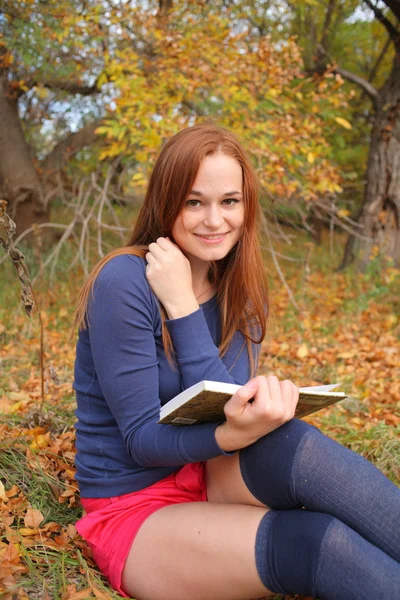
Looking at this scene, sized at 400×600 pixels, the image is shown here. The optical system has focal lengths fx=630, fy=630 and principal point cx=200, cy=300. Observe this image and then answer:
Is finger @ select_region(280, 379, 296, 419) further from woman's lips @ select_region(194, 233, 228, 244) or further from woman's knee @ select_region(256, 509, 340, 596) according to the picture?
woman's lips @ select_region(194, 233, 228, 244)

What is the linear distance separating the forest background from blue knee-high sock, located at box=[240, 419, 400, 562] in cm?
55

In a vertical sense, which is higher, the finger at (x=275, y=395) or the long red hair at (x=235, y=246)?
the long red hair at (x=235, y=246)

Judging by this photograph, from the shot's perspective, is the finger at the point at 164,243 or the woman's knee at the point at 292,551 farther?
the finger at the point at 164,243

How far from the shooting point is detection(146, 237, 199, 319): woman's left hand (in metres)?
1.81

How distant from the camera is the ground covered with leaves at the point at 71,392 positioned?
1890mm

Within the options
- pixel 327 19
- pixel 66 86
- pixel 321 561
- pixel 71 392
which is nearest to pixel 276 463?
pixel 321 561

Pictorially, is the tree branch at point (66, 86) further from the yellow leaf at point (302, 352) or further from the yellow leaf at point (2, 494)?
the yellow leaf at point (2, 494)

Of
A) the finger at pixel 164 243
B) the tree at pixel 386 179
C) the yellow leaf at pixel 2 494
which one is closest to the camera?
the finger at pixel 164 243

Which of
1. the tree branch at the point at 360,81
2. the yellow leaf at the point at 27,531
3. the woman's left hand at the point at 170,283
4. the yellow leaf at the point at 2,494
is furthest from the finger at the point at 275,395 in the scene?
the tree branch at the point at 360,81

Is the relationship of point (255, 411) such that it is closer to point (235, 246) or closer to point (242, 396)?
point (242, 396)

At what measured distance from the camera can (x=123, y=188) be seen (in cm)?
648

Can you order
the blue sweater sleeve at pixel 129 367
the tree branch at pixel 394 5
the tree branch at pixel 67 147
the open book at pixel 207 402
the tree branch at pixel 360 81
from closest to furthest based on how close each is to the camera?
the open book at pixel 207 402 < the blue sweater sleeve at pixel 129 367 < the tree branch at pixel 394 5 < the tree branch at pixel 67 147 < the tree branch at pixel 360 81

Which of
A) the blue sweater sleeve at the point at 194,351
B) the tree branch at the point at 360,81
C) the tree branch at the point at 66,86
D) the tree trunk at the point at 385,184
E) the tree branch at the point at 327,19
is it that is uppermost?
the tree branch at the point at 327,19

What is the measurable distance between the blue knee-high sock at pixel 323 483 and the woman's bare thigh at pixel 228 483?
0.14 ft
